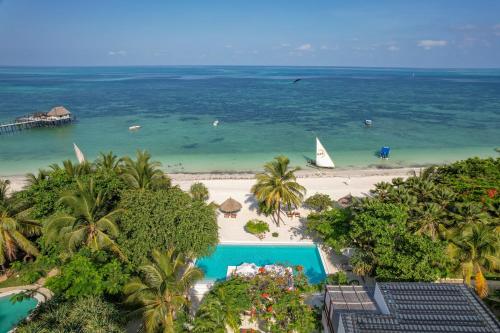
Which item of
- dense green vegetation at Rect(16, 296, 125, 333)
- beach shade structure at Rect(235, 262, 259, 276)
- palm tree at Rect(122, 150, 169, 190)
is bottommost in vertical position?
beach shade structure at Rect(235, 262, 259, 276)

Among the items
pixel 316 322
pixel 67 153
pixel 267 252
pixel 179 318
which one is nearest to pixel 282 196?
pixel 267 252

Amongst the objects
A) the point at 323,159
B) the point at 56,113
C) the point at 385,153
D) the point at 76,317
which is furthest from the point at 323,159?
the point at 56,113

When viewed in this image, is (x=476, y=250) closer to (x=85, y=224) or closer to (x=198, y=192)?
(x=198, y=192)

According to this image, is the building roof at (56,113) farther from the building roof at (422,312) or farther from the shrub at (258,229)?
the building roof at (422,312)

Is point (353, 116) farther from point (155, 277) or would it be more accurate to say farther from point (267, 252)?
point (155, 277)

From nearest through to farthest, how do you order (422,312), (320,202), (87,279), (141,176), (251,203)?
(422,312) → (87,279) → (141,176) → (320,202) → (251,203)

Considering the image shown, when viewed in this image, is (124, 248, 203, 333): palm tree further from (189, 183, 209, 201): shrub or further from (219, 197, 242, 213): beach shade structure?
(189, 183, 209, 201): shrub

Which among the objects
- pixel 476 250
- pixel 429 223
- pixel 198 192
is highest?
pixel 429 223

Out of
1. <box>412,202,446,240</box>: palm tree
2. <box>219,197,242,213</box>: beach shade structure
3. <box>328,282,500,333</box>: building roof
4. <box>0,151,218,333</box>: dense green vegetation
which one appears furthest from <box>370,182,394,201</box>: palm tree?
<box>0,151,218,333</box>: dense green vegetation

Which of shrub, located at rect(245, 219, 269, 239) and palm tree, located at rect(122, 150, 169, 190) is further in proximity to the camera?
shrub, located at rect(245, 219, 269, 239)
